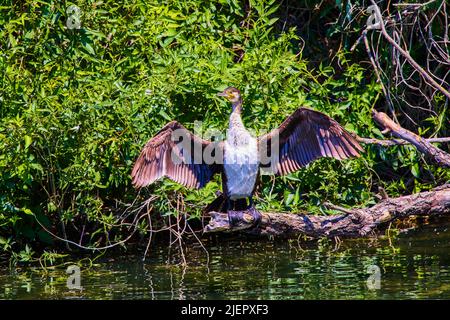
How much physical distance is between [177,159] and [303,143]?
0.95 m

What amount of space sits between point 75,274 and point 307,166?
6.96 feet

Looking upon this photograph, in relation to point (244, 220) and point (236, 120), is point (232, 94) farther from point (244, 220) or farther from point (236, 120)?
point (244, 220)

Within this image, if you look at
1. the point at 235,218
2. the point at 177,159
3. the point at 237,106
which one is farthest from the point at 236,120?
the point at 235,218

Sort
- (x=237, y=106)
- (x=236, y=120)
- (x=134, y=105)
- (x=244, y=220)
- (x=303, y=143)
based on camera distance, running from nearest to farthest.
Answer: (x=244, y=220)
(x=303, y=143)
(x=236, y=120)
(x=237, y=106)
(x=134, y=105)

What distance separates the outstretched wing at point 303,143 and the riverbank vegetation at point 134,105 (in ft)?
1.89

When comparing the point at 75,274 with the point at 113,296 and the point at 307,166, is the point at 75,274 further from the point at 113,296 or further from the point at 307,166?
the point at 307,166

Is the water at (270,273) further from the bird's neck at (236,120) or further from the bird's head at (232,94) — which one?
the bird's head at (232,94)

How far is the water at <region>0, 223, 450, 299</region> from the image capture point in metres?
6.80

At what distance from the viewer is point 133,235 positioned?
8586 millimetres

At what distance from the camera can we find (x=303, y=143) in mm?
7453

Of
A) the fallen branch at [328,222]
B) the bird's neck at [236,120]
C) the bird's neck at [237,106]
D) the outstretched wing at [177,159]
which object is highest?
the bird's neck at [237,106]

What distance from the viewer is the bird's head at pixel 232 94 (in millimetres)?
7766

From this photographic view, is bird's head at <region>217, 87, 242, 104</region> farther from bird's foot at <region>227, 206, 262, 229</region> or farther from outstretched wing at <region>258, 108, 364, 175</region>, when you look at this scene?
bird's foot at <region>227, 206, 262, 229</region>

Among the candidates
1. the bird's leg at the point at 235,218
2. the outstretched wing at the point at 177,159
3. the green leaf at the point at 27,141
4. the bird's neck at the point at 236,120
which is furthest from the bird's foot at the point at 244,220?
the green leaf at the point at 27,141
